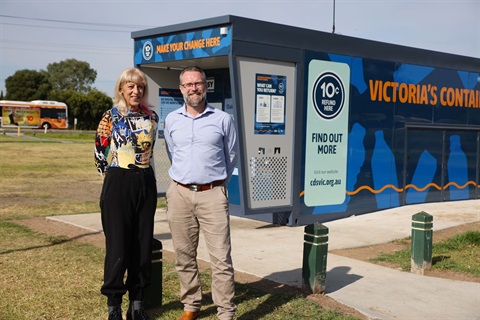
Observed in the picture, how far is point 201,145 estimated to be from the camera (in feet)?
16.1

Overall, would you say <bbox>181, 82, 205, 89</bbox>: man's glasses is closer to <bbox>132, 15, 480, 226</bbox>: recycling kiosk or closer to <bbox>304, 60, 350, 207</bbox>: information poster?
<bbox>132, 15, 480, 226</bbox>: recycling kiosk

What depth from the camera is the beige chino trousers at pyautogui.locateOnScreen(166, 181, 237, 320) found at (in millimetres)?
4914

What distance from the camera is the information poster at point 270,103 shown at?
951 cm

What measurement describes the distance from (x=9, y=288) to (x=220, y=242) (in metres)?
2.60

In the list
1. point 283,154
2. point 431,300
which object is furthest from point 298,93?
point 431,300

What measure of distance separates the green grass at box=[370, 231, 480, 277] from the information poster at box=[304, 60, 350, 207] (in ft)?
7.39

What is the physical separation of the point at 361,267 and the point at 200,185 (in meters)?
3.52

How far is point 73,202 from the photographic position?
44.0 feet

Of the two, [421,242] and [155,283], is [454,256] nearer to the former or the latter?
[421,242]

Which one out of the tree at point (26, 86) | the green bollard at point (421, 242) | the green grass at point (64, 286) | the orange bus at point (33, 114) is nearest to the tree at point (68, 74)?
the tree at point (26, 86)

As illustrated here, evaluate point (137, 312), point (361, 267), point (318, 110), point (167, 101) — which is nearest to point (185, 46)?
point (167, 101)

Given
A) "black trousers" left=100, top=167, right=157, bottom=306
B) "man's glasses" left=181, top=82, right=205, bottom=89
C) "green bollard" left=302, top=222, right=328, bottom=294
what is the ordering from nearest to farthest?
"black trousers" left=100, top=167, right=157, bottom=306 → "man's glasses" left=181, top=82, right=205, bottom=89 → "green bollard" left=302, top=222, right=328, bottom=294

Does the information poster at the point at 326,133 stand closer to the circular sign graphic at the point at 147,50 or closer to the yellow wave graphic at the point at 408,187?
the yellow wave graphic at the point at 408,187

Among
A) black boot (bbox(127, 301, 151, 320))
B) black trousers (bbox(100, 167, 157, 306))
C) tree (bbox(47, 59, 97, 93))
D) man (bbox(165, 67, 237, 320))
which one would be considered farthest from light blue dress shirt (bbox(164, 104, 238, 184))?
tree (bbox(47, 59, 97, 93))
